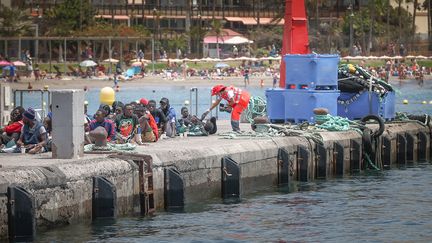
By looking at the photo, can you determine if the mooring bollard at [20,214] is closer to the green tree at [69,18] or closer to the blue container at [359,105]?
the blue container at [359,105]

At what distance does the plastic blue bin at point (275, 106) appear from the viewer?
3675 cm

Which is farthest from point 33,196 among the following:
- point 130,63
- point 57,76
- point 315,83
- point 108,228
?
point 130,63

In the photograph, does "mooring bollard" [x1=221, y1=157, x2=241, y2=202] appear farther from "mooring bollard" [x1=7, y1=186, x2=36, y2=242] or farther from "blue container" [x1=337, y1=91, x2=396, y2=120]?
"blue container" [x1=337, y1=91, x2=396, y2=120]

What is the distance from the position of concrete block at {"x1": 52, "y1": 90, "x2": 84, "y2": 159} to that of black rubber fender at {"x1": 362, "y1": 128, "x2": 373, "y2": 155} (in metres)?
11.9

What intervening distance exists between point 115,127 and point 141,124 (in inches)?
43.4

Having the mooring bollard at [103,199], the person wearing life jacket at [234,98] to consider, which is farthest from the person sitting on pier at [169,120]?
the mooring bollard at [103,199]

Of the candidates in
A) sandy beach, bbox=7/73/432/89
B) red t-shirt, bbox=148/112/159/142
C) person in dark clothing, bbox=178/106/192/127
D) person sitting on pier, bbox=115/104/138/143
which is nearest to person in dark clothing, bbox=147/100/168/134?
person in dark clothing, bbox=178/106/192/127

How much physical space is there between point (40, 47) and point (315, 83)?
87.2 m

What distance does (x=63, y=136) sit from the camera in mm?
24938

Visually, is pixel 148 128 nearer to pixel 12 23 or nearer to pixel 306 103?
pixel 306 103

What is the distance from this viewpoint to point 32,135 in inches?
1061

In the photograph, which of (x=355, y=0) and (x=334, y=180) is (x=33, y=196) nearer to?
(x=334, y=180)

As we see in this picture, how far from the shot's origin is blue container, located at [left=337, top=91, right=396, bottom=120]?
3766cm

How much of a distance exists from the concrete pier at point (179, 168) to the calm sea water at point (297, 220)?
1.16 feet
